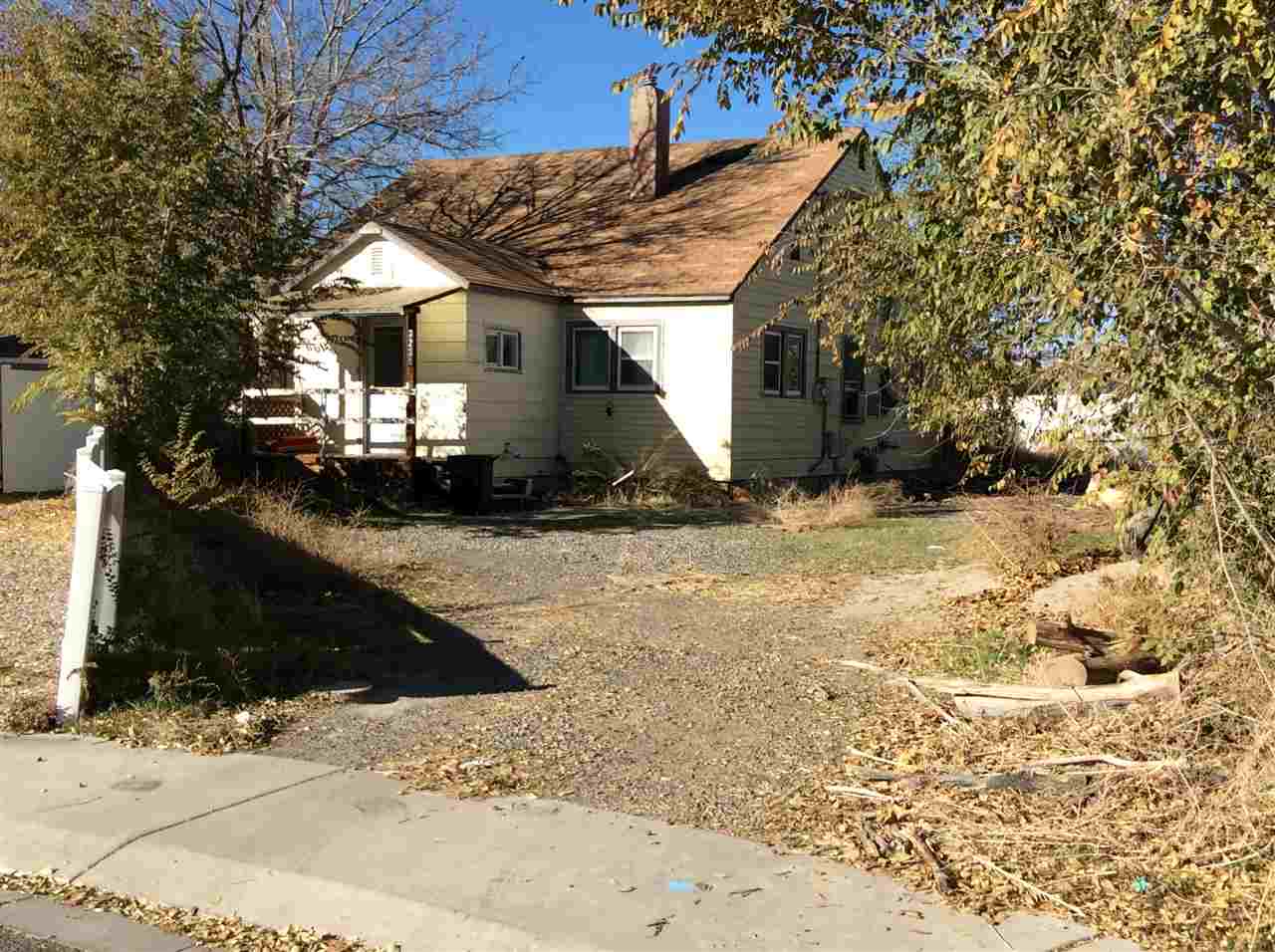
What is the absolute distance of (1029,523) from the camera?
12344 millimetres

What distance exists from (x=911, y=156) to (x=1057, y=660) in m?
3.62

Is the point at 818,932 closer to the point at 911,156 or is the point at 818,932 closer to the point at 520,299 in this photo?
the point at 911,156

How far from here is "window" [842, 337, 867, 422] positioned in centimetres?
2502

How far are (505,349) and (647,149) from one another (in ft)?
20.3

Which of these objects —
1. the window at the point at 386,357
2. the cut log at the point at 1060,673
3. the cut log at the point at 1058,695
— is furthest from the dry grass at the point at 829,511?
the cut log at the point at 1058,695

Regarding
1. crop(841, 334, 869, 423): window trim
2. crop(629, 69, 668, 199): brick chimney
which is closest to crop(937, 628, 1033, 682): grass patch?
crop(841, 334, 869, 423): window trim

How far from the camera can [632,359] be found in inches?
846

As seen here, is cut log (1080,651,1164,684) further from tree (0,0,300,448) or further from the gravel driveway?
tree (0,0,300,448)

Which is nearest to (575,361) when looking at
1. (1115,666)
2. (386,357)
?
(386,357)

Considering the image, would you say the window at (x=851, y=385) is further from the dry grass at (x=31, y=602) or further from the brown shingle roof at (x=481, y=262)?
the dry grass at (x=31, y=602)

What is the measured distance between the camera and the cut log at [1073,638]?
25.7 feet

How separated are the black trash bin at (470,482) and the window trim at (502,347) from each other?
6.05 feet

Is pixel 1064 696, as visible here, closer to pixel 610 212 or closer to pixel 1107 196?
pixel 1107 196

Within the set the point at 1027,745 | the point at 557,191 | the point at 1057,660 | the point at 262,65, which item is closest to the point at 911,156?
the point at 1057,660
